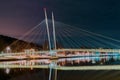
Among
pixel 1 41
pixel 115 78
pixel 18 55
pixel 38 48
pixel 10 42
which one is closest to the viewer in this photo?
pixel 115 78

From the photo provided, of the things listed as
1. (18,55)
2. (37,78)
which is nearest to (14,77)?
(37,78)

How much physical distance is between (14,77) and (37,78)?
1217 mm

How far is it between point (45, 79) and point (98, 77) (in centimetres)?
273

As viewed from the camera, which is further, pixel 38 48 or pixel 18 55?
pixel 38 48

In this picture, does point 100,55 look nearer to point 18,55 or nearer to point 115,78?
point 18,55

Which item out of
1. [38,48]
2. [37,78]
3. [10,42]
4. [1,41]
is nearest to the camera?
[37,78]

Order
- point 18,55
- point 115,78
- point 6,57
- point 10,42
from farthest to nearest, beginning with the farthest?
point 10,42 → point 18,55 → point 6,57 → point 115,78

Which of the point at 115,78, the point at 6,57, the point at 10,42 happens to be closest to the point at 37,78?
the point at 115,78

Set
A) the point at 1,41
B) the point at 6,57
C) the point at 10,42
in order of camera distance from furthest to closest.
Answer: the point at 10,42 < the point at 1,41 < the point at 6,57

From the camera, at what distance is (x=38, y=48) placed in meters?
64.0

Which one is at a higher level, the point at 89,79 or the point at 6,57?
the point at 6,57

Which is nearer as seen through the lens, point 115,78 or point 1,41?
point 115,78

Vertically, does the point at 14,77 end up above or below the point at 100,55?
below

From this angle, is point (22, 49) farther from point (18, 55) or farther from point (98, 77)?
point (98, 77)
